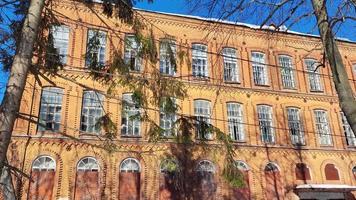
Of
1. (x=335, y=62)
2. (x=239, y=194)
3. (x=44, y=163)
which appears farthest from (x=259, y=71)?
(x=335, y=62)

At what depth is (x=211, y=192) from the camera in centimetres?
1989

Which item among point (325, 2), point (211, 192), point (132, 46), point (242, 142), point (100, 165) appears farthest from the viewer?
point (242, 142)

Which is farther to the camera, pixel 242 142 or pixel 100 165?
pixel 242 142

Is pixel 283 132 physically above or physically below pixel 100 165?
above

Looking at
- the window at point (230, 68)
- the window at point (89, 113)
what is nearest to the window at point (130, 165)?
the window at point (89, 113)

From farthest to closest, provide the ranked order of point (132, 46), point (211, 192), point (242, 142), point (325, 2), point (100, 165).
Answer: point (242, 142)
point (211, 192)
point (100, 165)
point (132, 46)
point (325, 2)

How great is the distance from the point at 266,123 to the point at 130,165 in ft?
Answer: 29.1

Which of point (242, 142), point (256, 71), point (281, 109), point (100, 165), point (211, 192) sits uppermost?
point (256, 71)

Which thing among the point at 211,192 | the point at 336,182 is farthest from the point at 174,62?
the point at 336,182

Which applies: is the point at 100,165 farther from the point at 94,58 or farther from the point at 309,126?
the point at 309,126

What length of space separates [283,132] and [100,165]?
11254 millimetres

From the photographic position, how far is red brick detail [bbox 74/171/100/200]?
1781 cm

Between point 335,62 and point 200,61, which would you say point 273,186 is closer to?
point 200,61

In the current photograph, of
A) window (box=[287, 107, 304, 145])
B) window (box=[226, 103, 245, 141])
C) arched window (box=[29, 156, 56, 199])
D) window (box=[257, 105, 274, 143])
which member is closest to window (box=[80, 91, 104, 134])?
arched window (box=[29, 156, 56, 199])
